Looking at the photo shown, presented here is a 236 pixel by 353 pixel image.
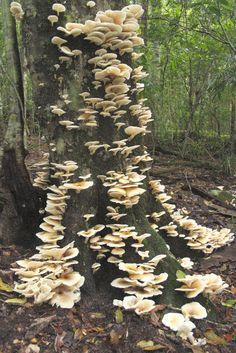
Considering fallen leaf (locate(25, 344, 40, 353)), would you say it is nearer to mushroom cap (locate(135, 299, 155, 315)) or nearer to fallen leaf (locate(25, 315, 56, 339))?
fallen leaf (locate(25, 315, 56, 339))

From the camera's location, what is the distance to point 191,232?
5.12 metres

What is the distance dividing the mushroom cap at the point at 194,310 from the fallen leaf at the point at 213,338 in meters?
0.21

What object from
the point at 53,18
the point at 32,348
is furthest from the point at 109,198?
the point at 53,18

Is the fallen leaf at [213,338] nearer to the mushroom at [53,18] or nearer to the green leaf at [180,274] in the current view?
the green leaf at [180,274]

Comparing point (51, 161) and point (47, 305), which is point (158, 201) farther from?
point (47, 305)

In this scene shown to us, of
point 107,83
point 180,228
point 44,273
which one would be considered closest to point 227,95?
point 180,228

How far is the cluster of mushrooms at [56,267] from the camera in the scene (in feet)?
11.6

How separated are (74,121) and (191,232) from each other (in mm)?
2334

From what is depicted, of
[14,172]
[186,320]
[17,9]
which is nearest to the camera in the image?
[186,320]

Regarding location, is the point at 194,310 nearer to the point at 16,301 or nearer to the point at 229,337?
the point at 229,337

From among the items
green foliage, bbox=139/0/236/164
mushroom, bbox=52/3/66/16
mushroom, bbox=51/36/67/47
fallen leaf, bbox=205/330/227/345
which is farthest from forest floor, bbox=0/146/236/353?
green foliage, bbox=139/0/236/164

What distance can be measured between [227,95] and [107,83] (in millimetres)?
9492

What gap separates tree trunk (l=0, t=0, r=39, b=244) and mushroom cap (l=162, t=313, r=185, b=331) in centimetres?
221

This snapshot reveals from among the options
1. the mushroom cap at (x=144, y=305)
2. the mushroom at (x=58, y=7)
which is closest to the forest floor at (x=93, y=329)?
the mushroom cap at (x=144, y=305)
